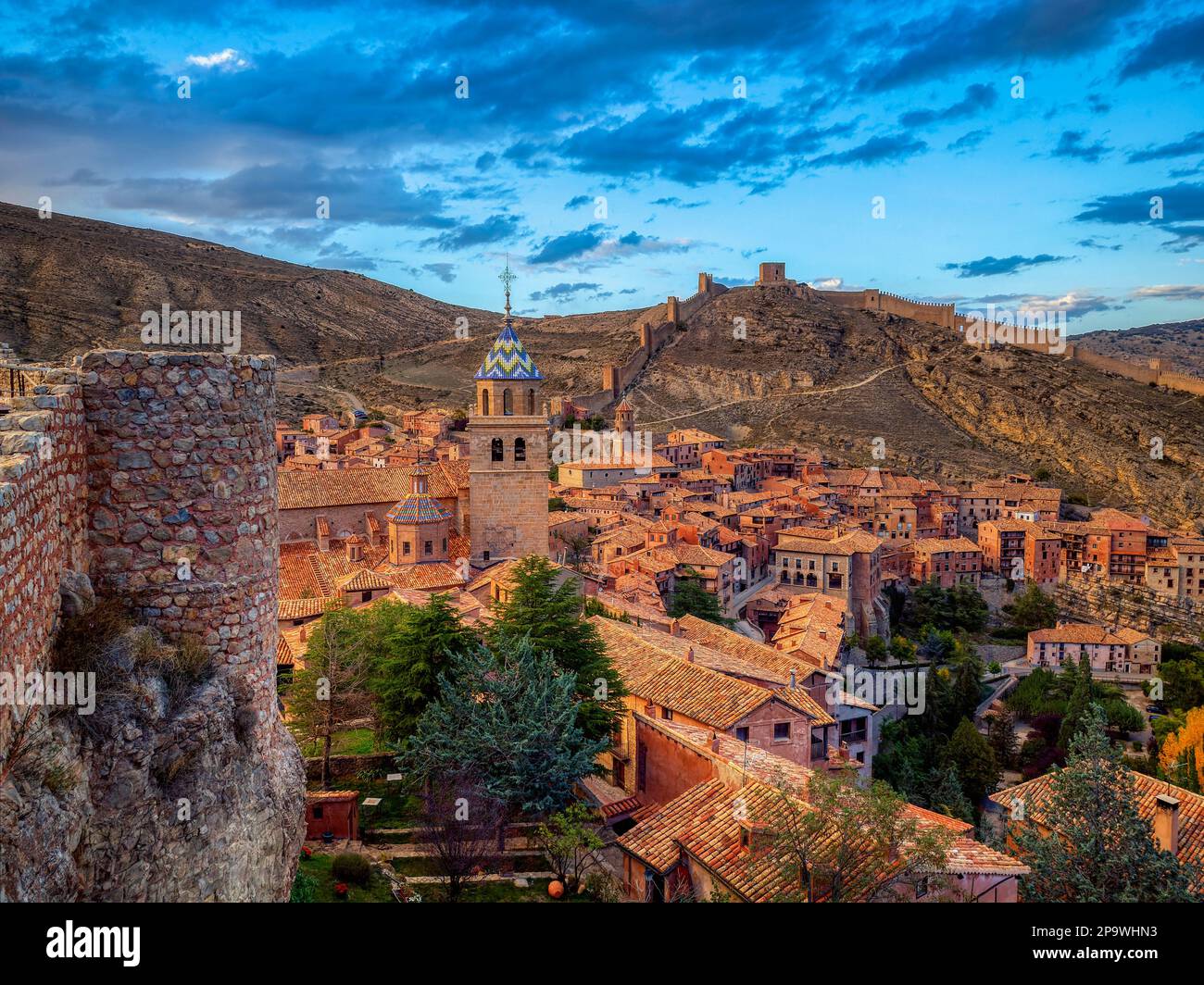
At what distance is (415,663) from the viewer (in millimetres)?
13891

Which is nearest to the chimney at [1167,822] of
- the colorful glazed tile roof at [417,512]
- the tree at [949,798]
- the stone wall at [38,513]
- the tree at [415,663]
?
the tree at [949,798]

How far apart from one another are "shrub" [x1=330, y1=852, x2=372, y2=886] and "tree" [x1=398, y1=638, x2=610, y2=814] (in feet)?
7.39

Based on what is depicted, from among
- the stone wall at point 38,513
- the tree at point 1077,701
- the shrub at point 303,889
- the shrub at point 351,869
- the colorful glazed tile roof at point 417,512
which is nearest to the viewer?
the stone wall at point 38,513

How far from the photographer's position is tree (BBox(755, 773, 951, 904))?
8.89 meters

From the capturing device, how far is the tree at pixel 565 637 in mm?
14078

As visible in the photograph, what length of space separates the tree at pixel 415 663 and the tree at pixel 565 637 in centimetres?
79

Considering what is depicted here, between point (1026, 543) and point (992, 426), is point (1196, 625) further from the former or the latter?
point (992, 426)

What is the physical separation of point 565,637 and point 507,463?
12774 mm

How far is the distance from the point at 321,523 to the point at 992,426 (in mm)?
80764

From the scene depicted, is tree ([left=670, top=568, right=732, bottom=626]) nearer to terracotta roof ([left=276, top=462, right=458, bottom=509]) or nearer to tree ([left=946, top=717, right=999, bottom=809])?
tree ([left=946, top=717, right=999, bottom=809])

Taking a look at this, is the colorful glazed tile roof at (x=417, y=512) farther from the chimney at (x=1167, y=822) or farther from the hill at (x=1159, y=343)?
the hill at (x=1159, y=343)

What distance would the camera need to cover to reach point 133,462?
462cm

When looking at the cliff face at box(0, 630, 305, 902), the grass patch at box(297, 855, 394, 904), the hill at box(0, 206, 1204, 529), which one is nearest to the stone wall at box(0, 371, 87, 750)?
the cliff face at box(0, 630, 305, 902)
